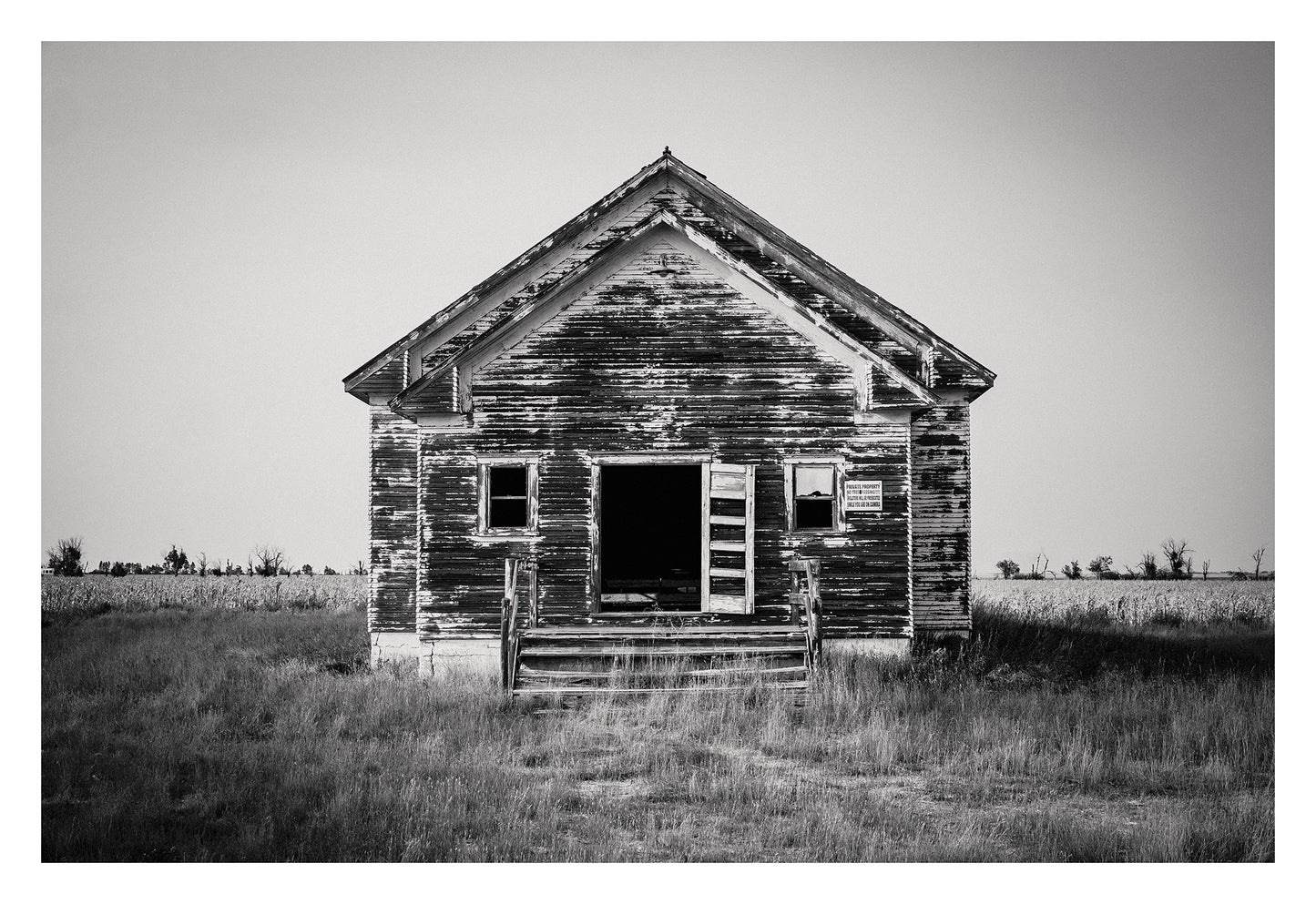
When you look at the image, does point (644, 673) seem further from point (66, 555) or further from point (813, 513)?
point (66, 555)

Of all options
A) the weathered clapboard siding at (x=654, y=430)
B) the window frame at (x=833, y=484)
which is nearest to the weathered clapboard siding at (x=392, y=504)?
the weathered clapboard siding at (x=654, y=430)

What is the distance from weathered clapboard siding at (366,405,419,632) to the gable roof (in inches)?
21.6

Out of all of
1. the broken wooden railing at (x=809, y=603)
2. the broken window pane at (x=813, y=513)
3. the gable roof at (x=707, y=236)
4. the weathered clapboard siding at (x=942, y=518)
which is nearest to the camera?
the broken wooden railing at (x=809, y=603)

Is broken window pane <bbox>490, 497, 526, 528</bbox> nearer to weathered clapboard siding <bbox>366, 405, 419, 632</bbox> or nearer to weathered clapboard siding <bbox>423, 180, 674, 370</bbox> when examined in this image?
weathered clapboard siding <bbox>366, 405, 419, 632</bbox>

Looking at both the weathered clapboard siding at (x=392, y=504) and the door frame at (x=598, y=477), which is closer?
the door frame at (x=598, y=477)

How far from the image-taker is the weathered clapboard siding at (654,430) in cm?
1259

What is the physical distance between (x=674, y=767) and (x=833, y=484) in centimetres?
507

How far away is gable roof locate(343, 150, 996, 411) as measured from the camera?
1377cm

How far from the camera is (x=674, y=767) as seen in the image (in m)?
8.62

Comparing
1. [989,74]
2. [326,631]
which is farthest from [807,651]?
[326,631]

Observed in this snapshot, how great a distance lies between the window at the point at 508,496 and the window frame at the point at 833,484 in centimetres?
299

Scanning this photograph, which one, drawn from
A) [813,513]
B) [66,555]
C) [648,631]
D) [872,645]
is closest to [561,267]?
[813,513]

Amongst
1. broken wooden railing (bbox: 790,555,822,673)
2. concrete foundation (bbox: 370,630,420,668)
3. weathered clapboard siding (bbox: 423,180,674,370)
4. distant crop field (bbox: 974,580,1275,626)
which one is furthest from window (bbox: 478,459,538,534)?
distant crop field (bbox: 974,580,1275,626)

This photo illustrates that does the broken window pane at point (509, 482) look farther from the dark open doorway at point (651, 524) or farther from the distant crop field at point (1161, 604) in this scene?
the distant crop field at point (1161, 604)
